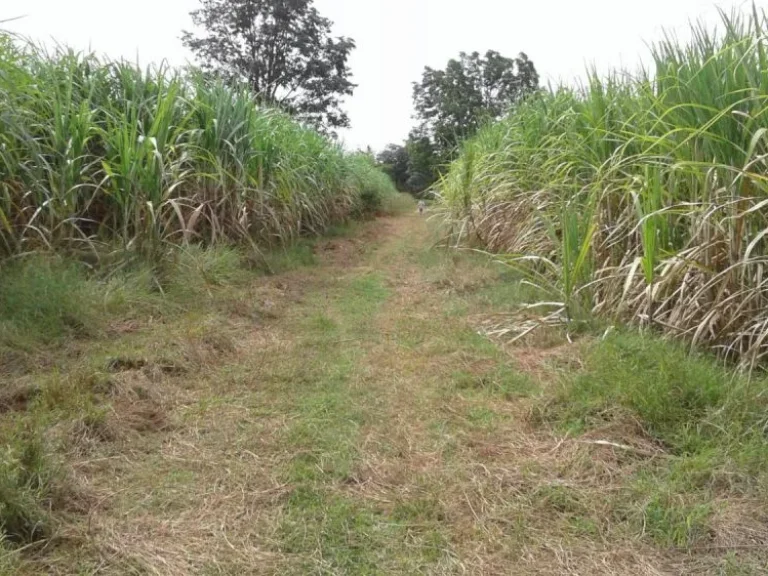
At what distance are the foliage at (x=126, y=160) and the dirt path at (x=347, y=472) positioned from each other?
3.54 ft

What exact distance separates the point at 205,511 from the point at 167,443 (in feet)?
1.64

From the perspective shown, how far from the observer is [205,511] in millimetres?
1644

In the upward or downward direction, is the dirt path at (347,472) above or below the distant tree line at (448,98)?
below

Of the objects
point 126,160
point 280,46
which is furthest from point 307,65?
point 126,160

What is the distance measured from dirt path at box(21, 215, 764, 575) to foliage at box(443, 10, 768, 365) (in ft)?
1.88

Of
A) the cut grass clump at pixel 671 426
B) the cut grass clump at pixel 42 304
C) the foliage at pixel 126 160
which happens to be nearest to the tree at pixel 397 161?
the foliage at pixel 126 160

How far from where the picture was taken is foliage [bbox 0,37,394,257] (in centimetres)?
345

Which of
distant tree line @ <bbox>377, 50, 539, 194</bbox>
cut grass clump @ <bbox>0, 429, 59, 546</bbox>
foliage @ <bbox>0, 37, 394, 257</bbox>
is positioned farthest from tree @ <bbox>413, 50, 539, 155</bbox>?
cut grass clump @ <bbox>0, 429, 59, 546</bbox>

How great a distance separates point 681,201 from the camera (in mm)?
2930

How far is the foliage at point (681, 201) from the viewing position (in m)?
2.42

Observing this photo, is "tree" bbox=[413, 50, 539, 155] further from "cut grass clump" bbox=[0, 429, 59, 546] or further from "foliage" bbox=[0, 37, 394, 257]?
"cut grass clump" bbox=[0, 429, 59, 546]

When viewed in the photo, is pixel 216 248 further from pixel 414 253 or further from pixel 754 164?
pixel 754 164

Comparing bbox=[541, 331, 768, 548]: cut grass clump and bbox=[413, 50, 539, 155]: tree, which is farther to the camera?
bbox=[413, 50, 539, 155]: tree

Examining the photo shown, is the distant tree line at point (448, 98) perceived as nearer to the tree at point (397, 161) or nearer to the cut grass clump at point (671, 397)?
the tree at point (397, 161)
